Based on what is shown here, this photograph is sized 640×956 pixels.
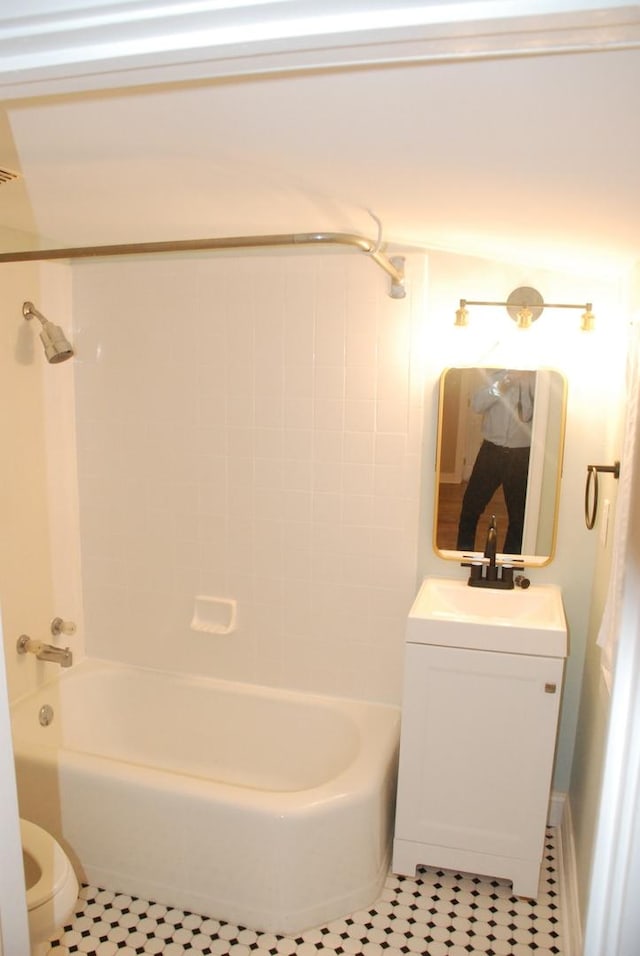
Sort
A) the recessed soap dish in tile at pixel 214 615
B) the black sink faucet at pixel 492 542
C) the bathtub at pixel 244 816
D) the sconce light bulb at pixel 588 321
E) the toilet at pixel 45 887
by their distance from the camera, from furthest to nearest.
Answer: the recessed soap dish in tile at pixel 214 615 < the black sink faucet at pixel 492 542 < the sconce light bulb at pixel 588 321 < the bathtub at pixel 244 816 < the toilet at pixel 45 887

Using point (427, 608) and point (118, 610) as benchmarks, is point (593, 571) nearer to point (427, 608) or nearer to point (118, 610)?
point (427, 608)

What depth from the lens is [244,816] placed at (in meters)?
2.02

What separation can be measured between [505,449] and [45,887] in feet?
6.59

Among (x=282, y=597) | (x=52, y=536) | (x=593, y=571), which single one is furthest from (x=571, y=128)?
(x=52, y=536)

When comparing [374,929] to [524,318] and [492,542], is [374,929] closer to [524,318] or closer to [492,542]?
[492,542]

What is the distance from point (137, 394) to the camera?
2.69 metres

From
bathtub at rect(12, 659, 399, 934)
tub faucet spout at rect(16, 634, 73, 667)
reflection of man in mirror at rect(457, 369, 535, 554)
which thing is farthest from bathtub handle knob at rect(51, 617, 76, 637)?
reflection of man in mirror at rect(457, 369, 535, 554)

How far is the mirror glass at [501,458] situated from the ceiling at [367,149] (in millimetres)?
541

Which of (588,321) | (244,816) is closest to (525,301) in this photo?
(588,321)

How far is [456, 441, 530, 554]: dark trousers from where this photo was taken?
240cm

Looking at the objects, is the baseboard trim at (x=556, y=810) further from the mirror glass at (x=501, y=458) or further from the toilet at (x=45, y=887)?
the toilet at (x=45, y=887)

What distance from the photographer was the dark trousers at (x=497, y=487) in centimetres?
240

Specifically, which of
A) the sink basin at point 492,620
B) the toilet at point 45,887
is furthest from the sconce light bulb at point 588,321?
the toilet at point 45,887

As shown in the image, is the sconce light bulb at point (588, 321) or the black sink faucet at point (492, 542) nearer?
the sconce light bulb at point (588, 321)
